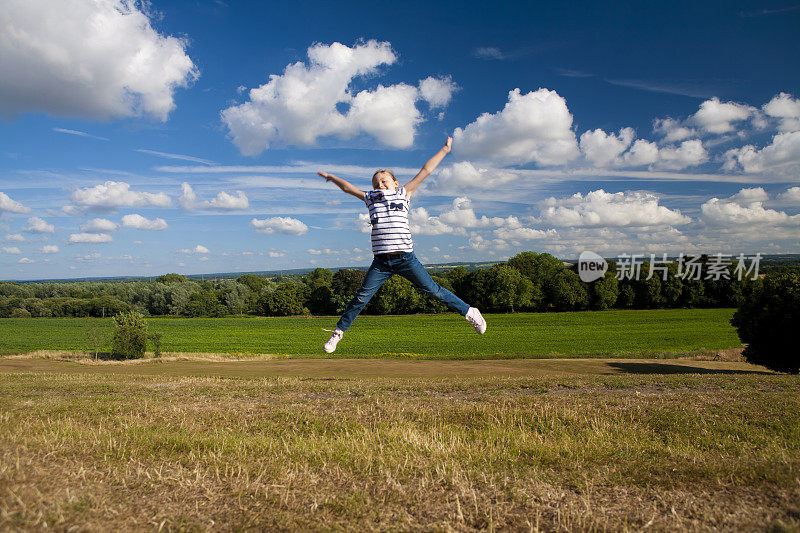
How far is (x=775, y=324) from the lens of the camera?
3077cm

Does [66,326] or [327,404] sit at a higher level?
[327,404]

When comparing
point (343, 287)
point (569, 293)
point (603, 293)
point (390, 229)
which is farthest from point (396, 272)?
point (603, 293)

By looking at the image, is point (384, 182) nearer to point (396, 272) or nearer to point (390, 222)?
point (390, 222)

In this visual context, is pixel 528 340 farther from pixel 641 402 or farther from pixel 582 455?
pixel 582 455

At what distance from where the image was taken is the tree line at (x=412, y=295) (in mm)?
90062

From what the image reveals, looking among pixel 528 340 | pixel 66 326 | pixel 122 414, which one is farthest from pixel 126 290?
pixel 122 414

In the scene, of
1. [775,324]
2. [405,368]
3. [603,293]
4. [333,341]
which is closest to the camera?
[333,341]

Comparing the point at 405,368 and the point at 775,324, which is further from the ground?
the point at 775,324

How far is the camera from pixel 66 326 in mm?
88188

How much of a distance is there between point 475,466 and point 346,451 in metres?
1.70

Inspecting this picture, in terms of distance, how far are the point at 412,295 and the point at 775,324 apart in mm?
66654

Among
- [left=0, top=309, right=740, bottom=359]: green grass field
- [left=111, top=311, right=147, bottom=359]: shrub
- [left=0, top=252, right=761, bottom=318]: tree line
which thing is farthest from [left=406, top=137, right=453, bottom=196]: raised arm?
[left=0, top=252, right=761, bottom=318]: tree line

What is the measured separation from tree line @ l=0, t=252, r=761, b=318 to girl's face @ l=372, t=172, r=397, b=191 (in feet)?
236

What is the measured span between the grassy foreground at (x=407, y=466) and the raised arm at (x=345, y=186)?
3.71 meters
